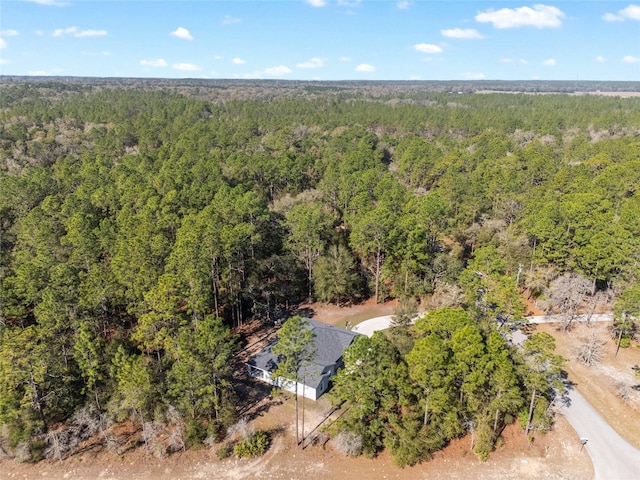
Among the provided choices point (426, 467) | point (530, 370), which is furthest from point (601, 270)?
point (426, 467)

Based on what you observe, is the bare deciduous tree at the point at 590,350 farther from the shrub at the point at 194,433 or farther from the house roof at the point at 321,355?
the shrub at the point at 194,433

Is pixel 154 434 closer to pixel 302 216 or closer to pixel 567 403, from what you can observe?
pixel 302 216

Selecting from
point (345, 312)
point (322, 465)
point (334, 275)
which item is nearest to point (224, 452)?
point (322, 465)

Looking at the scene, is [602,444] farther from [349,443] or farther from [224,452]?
[224,452]

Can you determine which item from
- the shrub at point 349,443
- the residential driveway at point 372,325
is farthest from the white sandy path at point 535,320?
the shrub at point 349,443

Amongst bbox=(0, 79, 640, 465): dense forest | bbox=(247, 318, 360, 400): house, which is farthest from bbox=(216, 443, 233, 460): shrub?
bbox=(247, 318, 360, 400): house

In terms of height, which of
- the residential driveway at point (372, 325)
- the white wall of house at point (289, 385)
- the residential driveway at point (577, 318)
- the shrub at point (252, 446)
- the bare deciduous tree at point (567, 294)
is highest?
the bare deciduous tree at point (567, 294)

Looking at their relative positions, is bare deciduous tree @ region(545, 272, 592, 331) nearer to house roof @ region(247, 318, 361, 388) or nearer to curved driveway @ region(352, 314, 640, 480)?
curved driveway @ region(352, 314, 640, 480)
